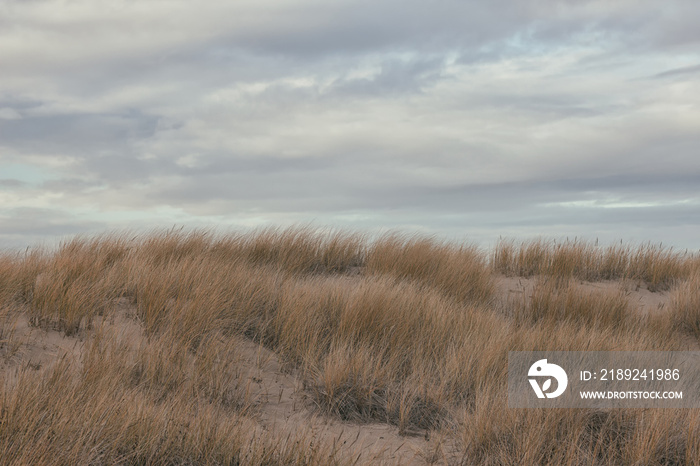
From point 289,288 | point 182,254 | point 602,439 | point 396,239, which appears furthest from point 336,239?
point 602,439

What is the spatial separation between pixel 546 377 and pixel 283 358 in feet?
7.85

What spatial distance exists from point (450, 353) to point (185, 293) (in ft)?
9.00

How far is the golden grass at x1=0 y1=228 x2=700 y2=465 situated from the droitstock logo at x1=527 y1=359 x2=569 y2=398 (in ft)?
0.94

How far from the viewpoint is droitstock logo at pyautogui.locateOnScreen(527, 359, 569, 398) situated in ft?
14.7

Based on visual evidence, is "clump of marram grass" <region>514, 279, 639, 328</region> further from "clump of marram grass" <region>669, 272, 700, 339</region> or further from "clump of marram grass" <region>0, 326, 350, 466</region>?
"clump of marram grass" <region>0, 326, 350, 466</region>

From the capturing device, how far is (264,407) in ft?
14.2

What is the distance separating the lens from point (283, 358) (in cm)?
507

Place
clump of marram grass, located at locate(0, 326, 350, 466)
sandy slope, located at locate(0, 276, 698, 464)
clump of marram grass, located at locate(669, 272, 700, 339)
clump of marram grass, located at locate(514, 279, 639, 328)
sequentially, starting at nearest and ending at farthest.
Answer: clump of marram grass, located at locate(0, 326, 350, 466) → sandy slope, located at locate(0, 276, 698, 464) → clump of marram grass, located at locate(514, 279, 639, 328) → clump of marram grass, located at locate(669, 272, 700, 339)

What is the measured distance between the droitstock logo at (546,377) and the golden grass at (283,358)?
287 millimetres

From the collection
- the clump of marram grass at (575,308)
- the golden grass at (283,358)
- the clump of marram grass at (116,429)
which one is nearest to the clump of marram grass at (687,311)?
the golden grass at (283,358)

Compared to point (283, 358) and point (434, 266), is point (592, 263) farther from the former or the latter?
point (283, 358)

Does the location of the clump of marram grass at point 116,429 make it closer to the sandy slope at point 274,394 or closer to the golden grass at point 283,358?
the golden grass at point 283,358

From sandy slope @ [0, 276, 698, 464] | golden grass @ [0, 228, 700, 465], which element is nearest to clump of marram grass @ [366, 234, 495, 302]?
golden grass @ [0, 228, 700, 465]

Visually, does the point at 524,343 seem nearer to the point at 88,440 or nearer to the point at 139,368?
the point at 139,368
